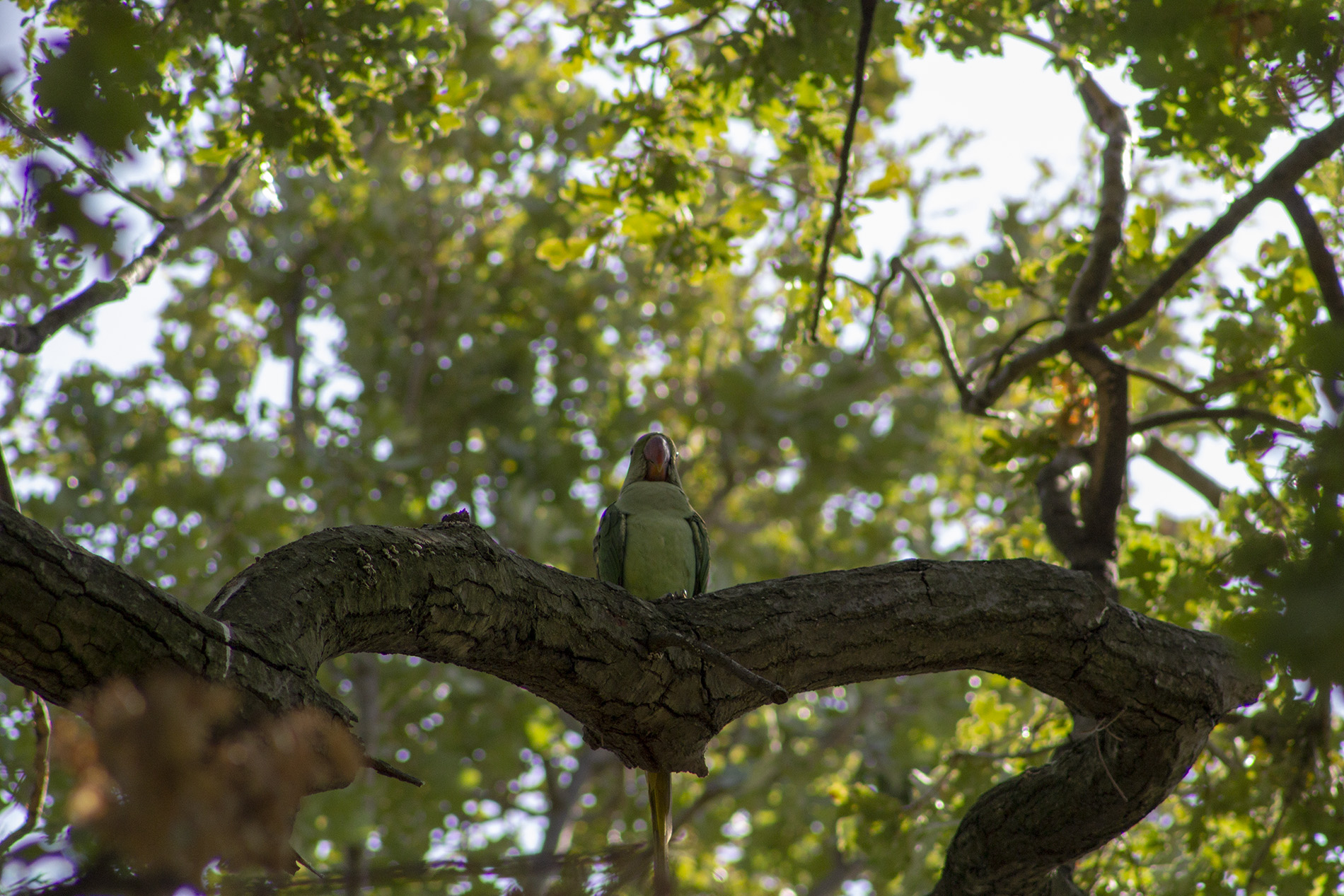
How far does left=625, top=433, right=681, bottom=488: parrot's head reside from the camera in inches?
238

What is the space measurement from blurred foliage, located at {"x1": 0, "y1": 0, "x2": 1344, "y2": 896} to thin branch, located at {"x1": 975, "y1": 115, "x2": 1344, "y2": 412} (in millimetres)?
245

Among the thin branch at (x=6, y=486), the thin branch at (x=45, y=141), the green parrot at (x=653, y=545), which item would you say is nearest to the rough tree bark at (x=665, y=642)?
the thin branch at (x=45, y=141)

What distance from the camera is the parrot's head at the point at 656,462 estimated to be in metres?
6.05

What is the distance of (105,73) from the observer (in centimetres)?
190

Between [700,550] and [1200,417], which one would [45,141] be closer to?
[700,550]

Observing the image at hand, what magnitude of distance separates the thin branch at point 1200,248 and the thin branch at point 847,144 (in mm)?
1007

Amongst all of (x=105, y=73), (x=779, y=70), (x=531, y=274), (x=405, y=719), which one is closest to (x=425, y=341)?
(x=531, y=274)

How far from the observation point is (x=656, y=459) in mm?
6027

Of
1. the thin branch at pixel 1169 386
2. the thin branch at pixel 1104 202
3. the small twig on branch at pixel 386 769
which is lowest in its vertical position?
the small twig on branch at pixel 386 769

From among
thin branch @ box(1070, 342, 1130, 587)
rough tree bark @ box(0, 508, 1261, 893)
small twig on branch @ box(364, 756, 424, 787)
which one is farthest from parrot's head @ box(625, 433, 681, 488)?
small twig on branch @ box(364, 756, 424, 787)

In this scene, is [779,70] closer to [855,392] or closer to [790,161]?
[790,161]

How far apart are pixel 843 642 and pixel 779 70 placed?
2995 millimetres

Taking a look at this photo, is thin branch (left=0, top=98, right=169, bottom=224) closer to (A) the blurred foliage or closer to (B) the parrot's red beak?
(A) the blurred foliage

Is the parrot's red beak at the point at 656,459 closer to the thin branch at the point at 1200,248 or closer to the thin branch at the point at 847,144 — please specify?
the thin branch at the point at 847,144
